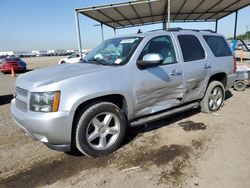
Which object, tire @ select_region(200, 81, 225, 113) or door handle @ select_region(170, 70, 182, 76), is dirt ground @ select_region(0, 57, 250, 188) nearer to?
tire @ select_region(200, 81, 225, 113)

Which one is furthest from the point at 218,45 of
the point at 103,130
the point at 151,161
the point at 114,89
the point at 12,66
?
the point at 12,66

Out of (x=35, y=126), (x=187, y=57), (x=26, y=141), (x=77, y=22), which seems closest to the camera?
(x=35, y=126)

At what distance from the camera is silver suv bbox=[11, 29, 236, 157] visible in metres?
2.93

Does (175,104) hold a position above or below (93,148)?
above

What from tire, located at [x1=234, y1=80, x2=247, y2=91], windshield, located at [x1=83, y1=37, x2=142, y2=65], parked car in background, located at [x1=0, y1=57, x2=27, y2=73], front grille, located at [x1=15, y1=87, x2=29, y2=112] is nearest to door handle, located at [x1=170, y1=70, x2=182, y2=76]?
windshield, located at [x1=83, y1=37, x2=142, y2=65]

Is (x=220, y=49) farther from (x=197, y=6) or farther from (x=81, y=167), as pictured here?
(x=197, y=6)

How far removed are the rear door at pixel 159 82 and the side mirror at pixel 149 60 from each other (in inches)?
3.1

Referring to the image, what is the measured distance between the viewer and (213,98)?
528cm

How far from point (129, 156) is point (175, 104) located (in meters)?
1.51

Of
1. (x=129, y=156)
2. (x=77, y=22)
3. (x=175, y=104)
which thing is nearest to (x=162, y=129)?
(x=175, y=104)

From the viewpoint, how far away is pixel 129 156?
11.1 ft

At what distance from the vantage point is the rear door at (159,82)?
3.63 meters

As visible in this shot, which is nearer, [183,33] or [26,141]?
[26,141]

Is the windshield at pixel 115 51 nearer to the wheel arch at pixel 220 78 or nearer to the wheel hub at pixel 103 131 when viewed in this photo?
the wheel hub at pixel 103 131
